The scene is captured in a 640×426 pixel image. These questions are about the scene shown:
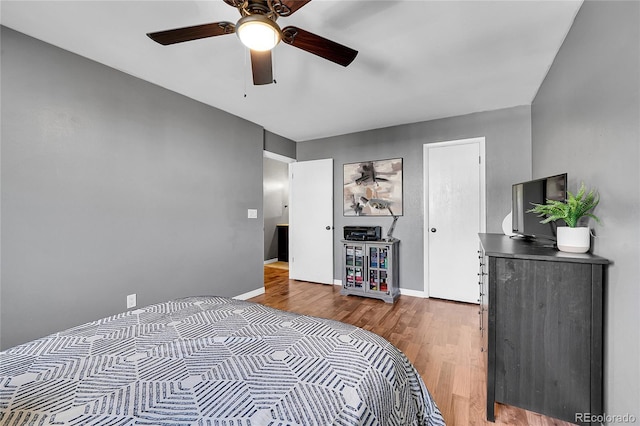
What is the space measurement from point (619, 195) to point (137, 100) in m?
3.48

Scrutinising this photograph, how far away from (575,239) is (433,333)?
157cm

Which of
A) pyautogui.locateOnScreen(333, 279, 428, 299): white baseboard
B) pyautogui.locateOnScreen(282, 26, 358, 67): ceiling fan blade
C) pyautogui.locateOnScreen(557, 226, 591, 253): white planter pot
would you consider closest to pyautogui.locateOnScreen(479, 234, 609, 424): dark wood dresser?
pyautogui.locateOnScreen(557, 226, 591, 253): white planter pot

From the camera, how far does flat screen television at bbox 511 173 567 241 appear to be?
5.90ft

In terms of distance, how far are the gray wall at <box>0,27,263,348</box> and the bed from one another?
1.26 metres

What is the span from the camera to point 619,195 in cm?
122

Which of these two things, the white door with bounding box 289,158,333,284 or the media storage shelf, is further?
the white door with bounding box 289,158,333,284

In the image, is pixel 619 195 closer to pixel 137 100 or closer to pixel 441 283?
pixel 441 283

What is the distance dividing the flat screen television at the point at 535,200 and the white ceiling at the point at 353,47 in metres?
1.04

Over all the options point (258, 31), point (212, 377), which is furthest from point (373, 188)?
point (212, 377)

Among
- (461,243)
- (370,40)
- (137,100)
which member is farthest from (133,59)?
(461,243)

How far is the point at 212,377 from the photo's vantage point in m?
0.85

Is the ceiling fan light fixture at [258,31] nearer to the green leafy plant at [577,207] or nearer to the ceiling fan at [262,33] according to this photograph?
the ceiling fan at [262,33]


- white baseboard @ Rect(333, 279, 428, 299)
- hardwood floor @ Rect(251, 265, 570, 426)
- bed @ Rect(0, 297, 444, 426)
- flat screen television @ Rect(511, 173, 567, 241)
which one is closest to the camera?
bed @ Rect(0, 297, 444, 426)

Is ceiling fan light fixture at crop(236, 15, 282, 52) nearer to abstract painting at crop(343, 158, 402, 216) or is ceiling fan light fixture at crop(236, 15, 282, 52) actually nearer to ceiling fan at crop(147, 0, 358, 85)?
ceiling fan at crop(147, 0, 358, 85)
